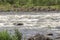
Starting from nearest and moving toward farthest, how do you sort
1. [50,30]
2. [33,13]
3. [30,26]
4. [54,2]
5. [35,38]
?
[35,38] → [50,30] → [30,26] → [33,13] → [54,2]

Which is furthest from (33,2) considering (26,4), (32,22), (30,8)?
(32,22)

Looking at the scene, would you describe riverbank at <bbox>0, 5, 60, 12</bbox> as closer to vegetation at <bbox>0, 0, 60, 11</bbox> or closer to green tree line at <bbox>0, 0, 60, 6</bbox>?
vegetation at <bbox>0, 0, 60, 11</bbox>

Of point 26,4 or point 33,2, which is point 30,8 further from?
point 33,2

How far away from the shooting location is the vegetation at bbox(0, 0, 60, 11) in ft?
62.4

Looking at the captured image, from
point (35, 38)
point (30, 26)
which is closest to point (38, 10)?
point (30, 26)

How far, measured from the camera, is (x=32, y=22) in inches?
583

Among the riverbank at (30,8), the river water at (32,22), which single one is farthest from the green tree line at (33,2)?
the river water at (32,22)

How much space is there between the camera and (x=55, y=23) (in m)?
14.4

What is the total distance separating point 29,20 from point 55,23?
1586 millimetres

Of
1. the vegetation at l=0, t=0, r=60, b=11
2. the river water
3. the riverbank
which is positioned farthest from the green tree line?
the river water

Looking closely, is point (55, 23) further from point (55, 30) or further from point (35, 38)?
point (35, 38)

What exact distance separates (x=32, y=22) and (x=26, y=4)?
4.89 metres

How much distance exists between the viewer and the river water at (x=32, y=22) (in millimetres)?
12590

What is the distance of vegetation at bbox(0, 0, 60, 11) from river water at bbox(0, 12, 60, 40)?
1528mm
